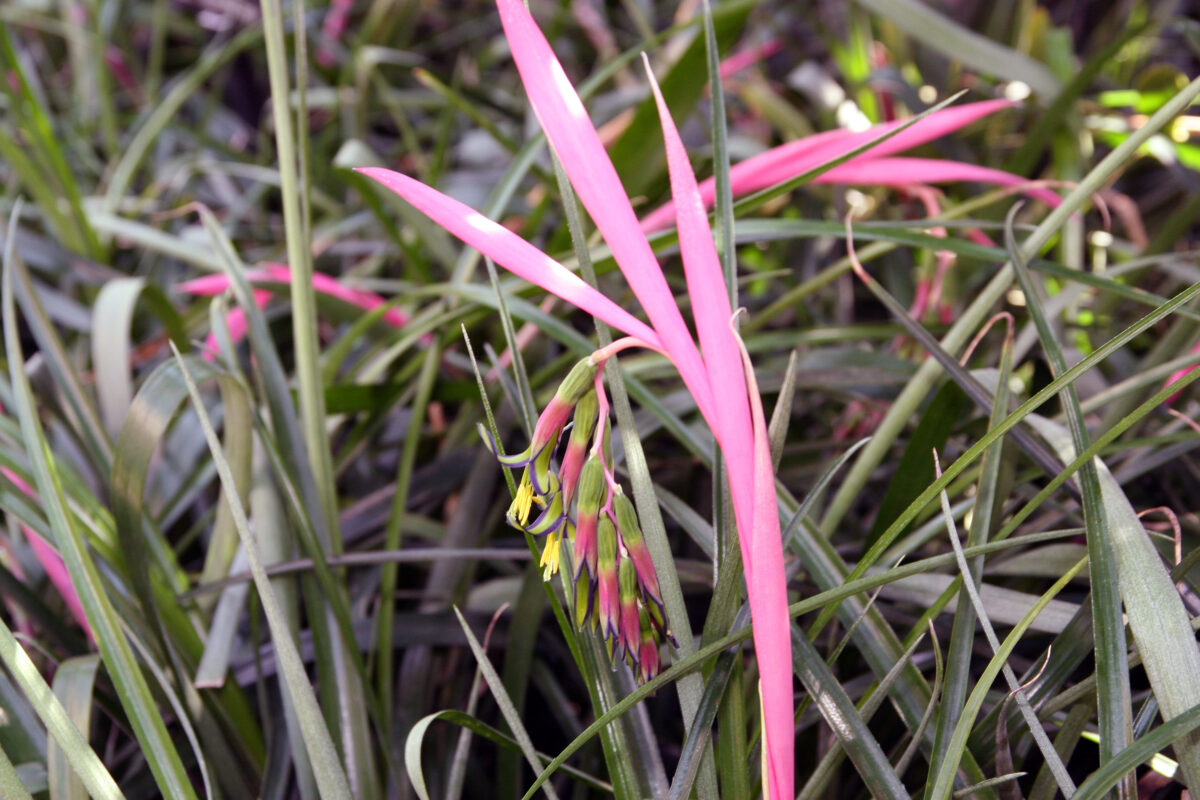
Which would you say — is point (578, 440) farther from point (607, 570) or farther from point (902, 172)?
point (902, 172)

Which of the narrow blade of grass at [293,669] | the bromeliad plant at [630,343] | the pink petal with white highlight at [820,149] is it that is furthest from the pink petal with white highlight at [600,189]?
the pink petal with white highlight at [820,149]

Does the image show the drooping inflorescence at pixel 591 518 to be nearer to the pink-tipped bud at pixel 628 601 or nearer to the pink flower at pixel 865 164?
the pink-tipped bud at pixel 628 601

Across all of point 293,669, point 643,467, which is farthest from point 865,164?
point 293,669

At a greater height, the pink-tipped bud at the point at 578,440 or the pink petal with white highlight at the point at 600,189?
the pink petal with white highlight at the point at 600,189

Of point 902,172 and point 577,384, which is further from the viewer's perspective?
point 902,172

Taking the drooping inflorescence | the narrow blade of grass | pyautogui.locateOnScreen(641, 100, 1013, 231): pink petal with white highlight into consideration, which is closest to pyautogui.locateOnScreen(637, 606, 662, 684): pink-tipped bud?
the drooping inflorescence

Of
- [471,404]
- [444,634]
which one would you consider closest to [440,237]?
[471,404]

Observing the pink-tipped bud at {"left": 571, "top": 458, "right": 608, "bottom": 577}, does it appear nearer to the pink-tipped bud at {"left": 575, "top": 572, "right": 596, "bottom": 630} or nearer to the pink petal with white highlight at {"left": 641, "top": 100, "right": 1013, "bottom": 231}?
the pink-tipped bud at {"left": 575, "top": 572, "right": 596, "bottom": 630}
